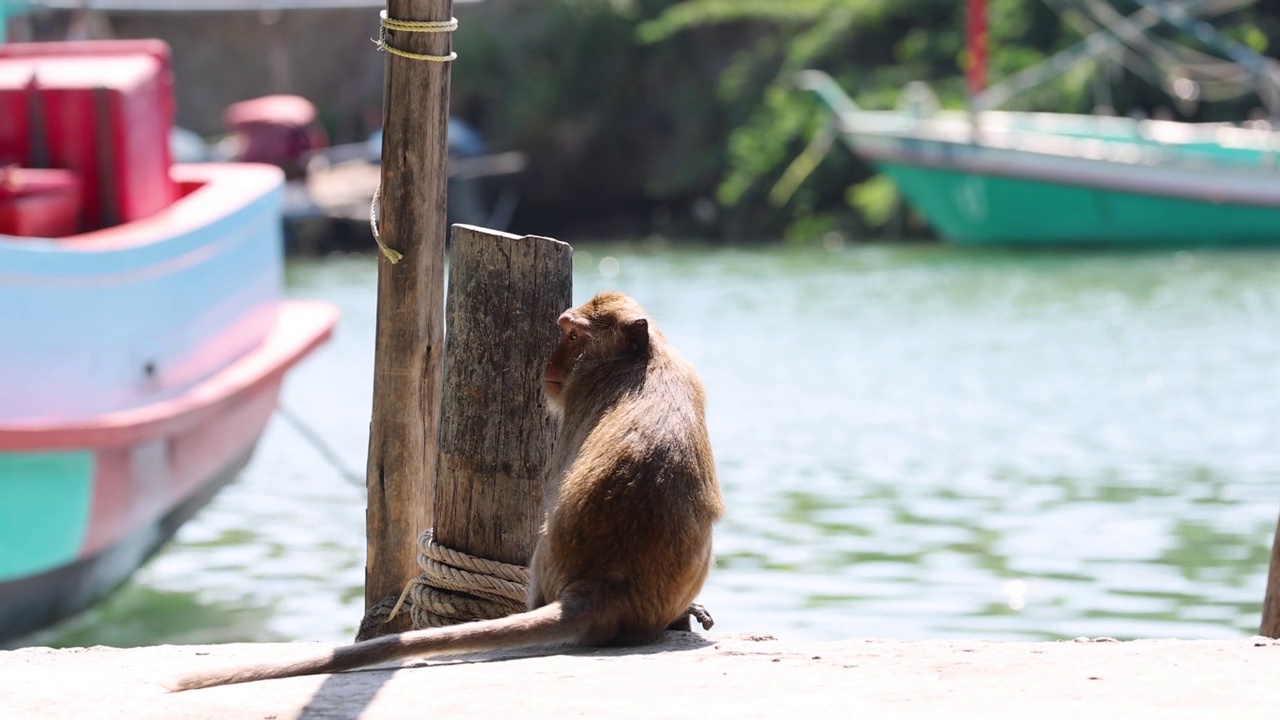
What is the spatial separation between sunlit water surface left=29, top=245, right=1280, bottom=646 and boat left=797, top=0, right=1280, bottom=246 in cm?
307

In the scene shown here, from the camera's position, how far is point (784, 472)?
1014cm

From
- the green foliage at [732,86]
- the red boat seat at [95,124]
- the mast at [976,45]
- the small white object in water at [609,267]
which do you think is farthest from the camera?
the green foliage at [732,86]

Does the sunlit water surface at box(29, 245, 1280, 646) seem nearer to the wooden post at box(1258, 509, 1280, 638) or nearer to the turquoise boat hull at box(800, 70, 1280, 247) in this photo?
the wooden post at box(1258, 509, 1280, 638)

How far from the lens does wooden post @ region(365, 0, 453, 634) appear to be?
4066 millimetres

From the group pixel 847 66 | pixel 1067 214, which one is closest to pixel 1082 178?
pixel 1067 214

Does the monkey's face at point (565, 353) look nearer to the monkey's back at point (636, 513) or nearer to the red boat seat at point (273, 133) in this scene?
the monkey's back at point (636, 513)

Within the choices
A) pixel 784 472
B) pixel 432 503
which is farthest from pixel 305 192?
pixel 432 503

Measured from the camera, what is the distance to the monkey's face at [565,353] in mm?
3701

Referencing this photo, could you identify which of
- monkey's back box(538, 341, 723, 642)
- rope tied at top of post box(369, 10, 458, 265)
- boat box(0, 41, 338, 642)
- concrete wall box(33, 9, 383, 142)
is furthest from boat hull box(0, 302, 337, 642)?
concrete wall box(33, 9, 383, 142)

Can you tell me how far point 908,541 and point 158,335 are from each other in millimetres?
3562

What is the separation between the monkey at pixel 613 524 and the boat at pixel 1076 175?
18.3m

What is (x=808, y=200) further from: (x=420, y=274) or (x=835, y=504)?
(x=420, y=274)

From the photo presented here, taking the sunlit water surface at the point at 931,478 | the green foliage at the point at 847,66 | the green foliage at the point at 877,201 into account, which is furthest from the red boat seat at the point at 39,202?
the green foliage at the point at 847,66

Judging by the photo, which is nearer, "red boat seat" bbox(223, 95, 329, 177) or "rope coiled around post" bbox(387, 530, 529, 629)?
"rope coiled around post" bbox(387, 530, 529, 629)
